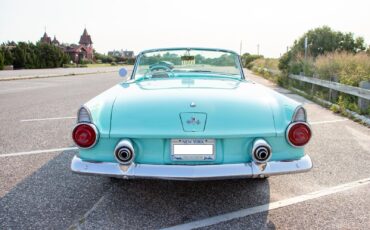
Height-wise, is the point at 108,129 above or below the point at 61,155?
above

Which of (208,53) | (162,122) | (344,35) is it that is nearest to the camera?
(162,122)

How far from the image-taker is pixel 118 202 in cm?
345

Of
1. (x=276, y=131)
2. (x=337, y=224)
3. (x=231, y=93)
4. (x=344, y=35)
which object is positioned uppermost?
(x=344, y=35)

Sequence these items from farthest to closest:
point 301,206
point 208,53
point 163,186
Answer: point 208,53 < point 163,186 < point 301,206

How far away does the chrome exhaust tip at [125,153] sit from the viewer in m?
2.88

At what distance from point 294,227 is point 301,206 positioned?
0.47m

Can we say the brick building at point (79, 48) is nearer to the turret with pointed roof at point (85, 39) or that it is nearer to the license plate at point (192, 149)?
the turret with pointed roof at point (85, 39)

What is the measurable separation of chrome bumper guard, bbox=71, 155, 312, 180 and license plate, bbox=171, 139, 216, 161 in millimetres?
87

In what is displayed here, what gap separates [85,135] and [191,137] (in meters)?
0.85

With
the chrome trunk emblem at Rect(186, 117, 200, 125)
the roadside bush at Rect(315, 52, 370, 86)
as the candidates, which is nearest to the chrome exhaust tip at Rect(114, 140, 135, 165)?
the chrome trunk emblem at Rect(186, 117, 200, 125)

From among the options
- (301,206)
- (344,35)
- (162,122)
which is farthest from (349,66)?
(344,35)

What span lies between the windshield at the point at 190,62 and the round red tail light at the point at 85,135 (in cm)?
181

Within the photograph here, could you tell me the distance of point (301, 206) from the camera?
341 centimetres

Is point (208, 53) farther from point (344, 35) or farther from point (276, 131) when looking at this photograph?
point (344, 35)
